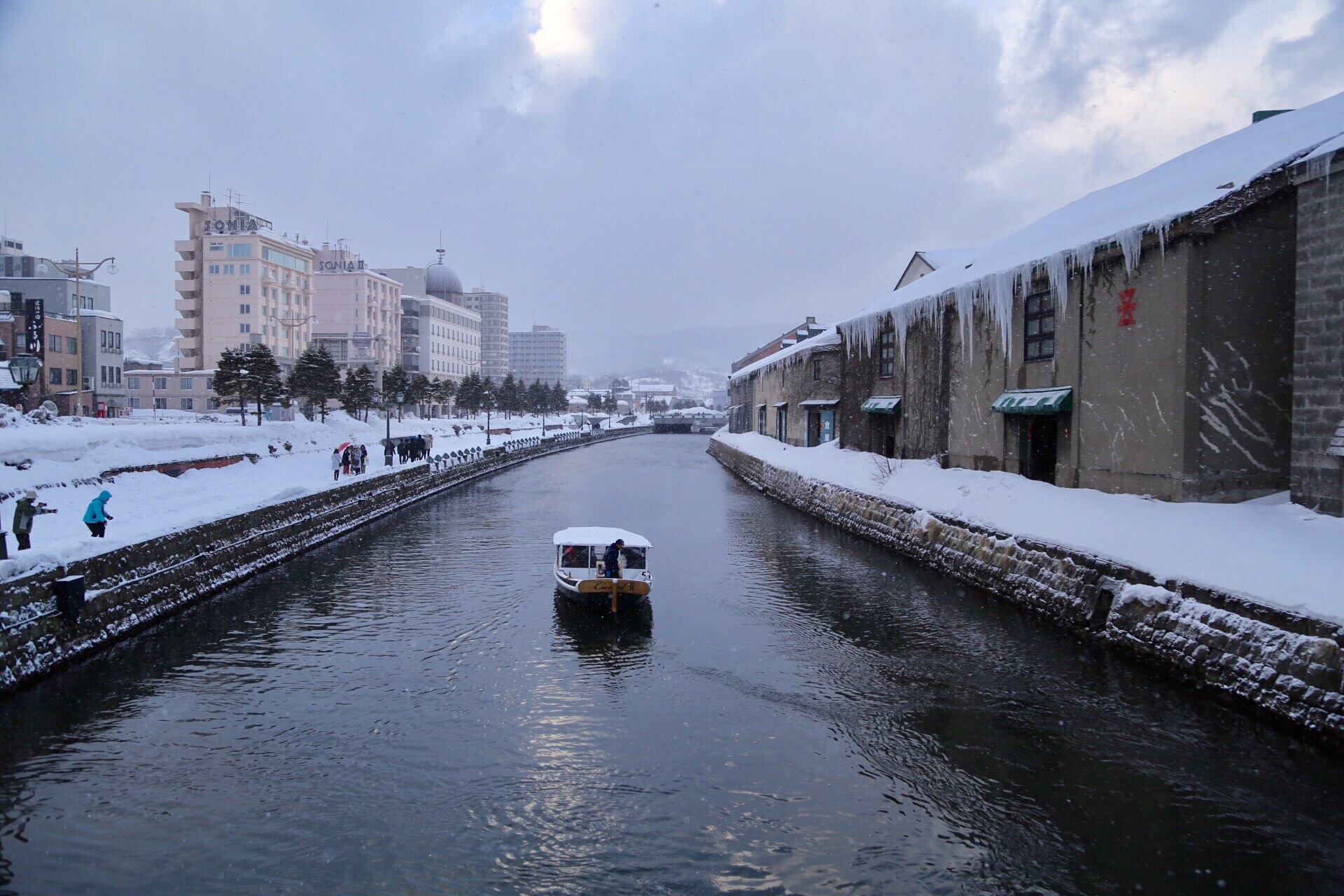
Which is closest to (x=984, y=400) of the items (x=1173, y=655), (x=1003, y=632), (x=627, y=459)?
(x=1003, y=632)

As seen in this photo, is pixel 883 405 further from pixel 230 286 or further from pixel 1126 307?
pixel 230 286

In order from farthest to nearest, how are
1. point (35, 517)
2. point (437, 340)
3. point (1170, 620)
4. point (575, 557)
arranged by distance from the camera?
point (437, 340)
point (35, 517)
point (575, 557)
point (1170, 620)

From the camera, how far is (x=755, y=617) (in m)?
18.3

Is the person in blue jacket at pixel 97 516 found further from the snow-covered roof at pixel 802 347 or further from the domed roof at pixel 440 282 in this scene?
the domed roof at pixel 440 282

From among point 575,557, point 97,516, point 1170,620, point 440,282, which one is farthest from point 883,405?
point 440,282

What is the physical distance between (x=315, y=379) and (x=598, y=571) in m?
41.4

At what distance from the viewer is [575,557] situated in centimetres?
1931

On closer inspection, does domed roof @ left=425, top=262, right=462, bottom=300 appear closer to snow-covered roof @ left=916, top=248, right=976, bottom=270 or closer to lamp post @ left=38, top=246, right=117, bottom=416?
lamp post @ left=38, top=246, right=117, bottom=416

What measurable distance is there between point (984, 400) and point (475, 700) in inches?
711

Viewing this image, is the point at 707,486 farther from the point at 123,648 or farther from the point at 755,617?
the point at 123,648

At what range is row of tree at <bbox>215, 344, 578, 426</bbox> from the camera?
45.3m

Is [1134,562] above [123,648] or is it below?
above

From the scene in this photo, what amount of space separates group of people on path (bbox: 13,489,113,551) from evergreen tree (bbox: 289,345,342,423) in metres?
32.6

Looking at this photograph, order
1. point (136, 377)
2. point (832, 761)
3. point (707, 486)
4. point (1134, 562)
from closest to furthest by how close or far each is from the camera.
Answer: point (832, 761)
point (1134, 562)
point (707, 486)
point (136, 377)
